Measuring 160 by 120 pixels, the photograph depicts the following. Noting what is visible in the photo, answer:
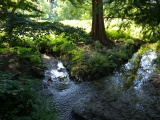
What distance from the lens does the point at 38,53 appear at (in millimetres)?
10656

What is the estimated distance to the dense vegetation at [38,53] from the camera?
4.16 metres

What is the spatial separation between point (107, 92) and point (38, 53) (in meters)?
4.34

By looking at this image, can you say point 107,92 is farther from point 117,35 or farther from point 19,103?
point 117,35

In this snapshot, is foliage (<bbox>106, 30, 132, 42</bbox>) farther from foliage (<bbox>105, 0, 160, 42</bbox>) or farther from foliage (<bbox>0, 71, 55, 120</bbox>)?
foliage (<bbox>0, 71, 55, 120</bbox>)

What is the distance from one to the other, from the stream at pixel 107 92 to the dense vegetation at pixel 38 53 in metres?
0.45

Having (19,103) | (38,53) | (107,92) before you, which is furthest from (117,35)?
(19,103)

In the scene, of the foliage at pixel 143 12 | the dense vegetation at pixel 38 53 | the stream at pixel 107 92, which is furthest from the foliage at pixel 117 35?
the foliage at pixel 143 12

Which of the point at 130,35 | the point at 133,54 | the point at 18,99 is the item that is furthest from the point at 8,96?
the point at 130,35

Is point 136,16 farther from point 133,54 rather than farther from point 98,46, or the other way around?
point 133,54

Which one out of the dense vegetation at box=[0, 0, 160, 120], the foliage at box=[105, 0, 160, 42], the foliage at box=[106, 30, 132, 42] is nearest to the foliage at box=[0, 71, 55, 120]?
the dense vegetation at box=[0, 0, 160, 120]

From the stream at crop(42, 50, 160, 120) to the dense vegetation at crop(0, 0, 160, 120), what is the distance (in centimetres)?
45

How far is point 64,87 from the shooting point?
8.30m

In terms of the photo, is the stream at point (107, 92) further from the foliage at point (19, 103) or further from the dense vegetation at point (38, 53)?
the foliage at point (19, 103)

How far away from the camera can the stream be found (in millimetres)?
5684
